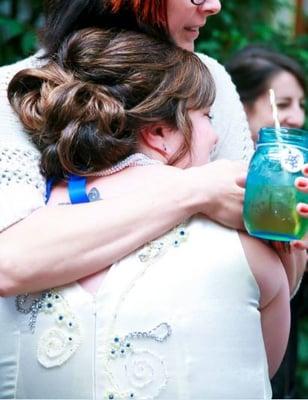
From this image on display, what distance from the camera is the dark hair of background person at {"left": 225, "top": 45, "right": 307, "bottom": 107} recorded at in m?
3.76

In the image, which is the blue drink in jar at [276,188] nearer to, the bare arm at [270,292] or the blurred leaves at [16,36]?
the bare arm at [270,292]

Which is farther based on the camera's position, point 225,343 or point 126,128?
point 126,128

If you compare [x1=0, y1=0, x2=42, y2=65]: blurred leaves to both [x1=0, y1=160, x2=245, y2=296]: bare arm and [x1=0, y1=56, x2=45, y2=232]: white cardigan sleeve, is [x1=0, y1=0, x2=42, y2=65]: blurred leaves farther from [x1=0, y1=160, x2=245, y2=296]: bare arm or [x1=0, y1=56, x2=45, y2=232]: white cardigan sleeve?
[x1=0, y1=160, x2=245, y2=296]: bare arm

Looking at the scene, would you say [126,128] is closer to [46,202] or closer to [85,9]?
[46,202]

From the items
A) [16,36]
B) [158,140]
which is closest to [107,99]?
[158,140]

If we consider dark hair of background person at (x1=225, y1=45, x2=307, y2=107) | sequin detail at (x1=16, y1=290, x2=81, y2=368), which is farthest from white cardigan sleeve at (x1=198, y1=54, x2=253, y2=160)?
dark hair of background person at (x1=225, y1=45, x2=307, y2=107)

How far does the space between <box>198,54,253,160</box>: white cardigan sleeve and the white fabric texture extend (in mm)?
501

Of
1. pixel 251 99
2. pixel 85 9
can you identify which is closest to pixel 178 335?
pixel 85 9

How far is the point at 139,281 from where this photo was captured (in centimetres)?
180

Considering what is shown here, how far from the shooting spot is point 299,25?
5.83m

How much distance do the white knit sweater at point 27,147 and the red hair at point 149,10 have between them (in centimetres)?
25

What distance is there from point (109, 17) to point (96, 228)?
57cm

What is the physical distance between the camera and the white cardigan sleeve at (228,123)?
230 centimetres

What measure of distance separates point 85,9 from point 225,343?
2.84ft
